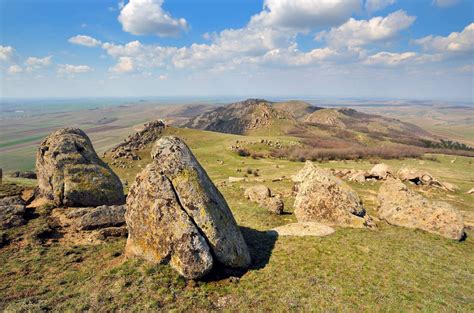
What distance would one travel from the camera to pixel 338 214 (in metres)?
27.8

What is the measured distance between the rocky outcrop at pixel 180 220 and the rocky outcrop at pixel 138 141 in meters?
74.7

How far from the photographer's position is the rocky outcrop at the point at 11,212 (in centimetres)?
2200

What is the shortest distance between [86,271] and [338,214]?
2284 cm

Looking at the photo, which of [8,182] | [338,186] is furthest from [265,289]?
[8,182]

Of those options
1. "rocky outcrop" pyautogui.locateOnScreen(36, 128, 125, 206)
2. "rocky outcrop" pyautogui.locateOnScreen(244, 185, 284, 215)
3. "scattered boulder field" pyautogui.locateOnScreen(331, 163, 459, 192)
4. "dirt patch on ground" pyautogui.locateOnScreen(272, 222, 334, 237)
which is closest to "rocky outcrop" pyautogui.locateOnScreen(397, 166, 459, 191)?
"scattered boulder field" pyautogui.locateOnScreen(331, 163, 459, 192)

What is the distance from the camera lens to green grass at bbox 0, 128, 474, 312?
1473cm

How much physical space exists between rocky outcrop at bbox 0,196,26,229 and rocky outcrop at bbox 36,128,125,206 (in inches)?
112

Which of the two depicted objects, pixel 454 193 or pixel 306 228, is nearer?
pixel 306 228

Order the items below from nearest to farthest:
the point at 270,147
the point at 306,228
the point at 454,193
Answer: the point at 306,228 < the point at 454,193 < the point at 270,147

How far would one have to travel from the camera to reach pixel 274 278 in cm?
1750

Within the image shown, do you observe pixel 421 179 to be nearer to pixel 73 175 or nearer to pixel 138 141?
pixel 73 175

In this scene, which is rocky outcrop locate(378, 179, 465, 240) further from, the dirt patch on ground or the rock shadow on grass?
the rock shadow on grass

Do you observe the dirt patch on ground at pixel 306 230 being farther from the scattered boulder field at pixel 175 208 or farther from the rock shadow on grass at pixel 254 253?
the rock shadow on grass at pixel 254 253

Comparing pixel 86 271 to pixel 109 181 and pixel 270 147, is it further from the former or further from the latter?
pixel 270 147
